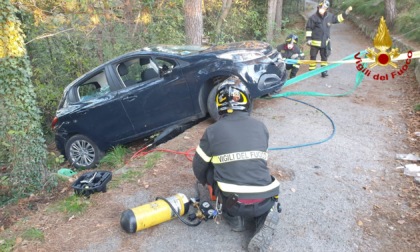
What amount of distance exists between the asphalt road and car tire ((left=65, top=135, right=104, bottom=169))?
2.54 metres

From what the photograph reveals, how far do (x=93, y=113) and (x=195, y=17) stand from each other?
428cm

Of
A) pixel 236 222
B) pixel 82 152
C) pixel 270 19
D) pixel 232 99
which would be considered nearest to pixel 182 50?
pixel 82 152

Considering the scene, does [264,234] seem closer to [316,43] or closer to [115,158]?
[115,158]

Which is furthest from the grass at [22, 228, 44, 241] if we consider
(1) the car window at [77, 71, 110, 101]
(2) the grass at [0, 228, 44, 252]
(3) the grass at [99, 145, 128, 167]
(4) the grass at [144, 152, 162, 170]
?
(1) the car window at [77, 71, 110, 101]

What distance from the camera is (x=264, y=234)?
10.3 feet

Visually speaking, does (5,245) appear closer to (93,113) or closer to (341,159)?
(93,113)

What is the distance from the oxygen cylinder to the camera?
3541mm

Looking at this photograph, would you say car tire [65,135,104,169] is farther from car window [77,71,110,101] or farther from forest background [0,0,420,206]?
car window [77,71,110,101]

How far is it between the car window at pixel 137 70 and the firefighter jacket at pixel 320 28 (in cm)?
471

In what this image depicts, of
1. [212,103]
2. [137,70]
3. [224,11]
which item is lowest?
[212,103]

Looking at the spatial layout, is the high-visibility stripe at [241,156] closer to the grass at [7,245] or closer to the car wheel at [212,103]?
the grass at [7,245]

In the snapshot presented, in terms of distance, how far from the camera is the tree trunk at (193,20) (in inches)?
353

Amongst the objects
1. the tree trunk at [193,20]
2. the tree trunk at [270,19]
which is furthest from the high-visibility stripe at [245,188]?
the tree trunk at [270,19]

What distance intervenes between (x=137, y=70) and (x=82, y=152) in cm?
204
